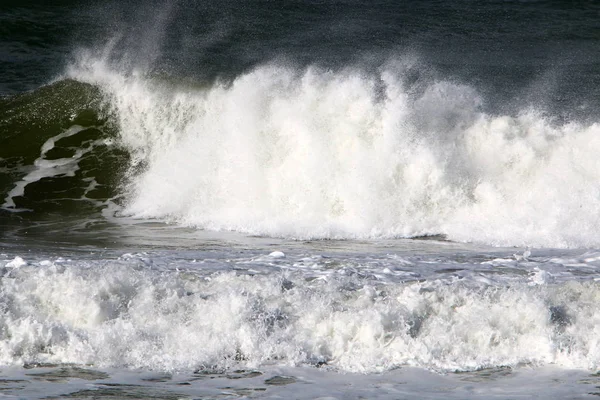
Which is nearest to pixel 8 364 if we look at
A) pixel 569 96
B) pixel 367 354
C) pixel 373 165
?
pixel 367 354

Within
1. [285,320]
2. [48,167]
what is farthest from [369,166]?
[285,320]

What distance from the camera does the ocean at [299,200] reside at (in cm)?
585

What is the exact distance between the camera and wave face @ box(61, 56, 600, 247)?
10500 millimetres

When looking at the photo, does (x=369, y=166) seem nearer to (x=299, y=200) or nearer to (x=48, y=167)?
(x=299, y=200)

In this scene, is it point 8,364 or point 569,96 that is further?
point 569,96

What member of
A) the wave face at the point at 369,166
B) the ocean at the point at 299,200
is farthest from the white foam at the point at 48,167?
the wave face at the point at 369,166

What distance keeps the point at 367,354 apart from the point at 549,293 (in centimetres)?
162

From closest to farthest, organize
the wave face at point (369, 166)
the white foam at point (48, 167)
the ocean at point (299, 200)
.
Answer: the ocean at point (299, 200), the wave face at point (369, 166), the white foam at point (48, 167)

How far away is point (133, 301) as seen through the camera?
6520 millimetres

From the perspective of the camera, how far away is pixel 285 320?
629cm

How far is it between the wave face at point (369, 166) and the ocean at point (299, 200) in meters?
0.04

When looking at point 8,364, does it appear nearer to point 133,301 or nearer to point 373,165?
point 133,301

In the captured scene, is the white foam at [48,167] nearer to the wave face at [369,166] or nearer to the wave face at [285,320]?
the wave face at [369,166]

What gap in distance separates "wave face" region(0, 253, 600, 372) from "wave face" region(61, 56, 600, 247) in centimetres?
326
